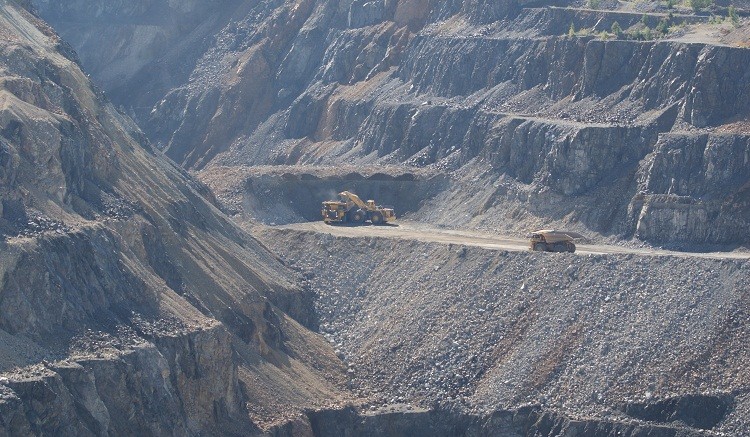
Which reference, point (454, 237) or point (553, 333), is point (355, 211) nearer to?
point (454, 237)

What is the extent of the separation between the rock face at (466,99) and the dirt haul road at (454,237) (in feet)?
4.24

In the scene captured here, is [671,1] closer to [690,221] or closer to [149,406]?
[690,221]

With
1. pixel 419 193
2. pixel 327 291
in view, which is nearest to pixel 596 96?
pixel 419 193

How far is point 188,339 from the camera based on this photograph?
53.4 metres

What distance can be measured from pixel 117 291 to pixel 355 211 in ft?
72.1

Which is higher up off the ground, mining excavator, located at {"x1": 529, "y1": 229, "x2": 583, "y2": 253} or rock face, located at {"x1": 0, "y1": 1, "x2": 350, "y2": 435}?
rock face, located at {"x1": 0, "y1": 1, "x2": 350, "y2": 435}

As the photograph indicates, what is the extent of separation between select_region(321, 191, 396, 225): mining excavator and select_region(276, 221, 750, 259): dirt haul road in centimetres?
60

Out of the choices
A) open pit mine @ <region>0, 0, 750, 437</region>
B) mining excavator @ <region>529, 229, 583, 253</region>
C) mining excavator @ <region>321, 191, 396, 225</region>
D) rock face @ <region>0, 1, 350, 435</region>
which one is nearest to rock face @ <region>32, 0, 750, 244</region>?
open pit mine @ <region>0, 0, 750, 437</region>

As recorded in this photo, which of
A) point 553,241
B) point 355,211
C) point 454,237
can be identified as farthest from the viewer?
point 355,211

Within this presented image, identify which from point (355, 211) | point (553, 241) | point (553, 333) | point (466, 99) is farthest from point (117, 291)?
point (466, 99)

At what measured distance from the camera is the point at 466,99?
78.7 m

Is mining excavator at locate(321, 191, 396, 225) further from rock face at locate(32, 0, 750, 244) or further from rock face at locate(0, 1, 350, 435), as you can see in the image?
rock face at locate(0, 1, 350, 435)

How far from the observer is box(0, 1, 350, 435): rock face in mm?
48750

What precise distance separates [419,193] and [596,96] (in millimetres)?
9243
